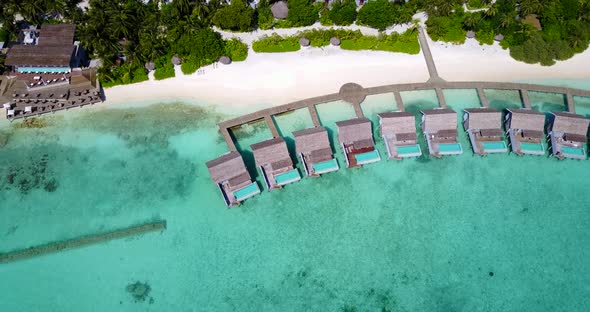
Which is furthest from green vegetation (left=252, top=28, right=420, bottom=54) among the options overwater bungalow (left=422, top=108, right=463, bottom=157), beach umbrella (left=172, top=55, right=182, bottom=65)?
overwater bungalow (left=422, top=108, right=463, bottom=157)

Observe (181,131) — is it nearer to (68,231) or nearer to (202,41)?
(202,41)

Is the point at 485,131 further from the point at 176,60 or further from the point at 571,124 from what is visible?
the point at 176,60

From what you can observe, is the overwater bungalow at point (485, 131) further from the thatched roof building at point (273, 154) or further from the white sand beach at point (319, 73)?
the thatched roof building at point (273, 154)

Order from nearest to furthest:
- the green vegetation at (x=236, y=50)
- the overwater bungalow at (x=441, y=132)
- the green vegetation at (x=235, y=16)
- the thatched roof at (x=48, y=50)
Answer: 1. the overwater bungalow at (x=441, y=132)
2. the thatched roof at (x=48, y=50)
3. the green vegetation at (x=236, y=50)
4. the green vegetation at (x=235, y=16)

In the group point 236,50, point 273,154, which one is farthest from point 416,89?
point 236,50

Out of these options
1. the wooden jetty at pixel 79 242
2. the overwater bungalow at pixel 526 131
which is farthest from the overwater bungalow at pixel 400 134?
the wooden jetty at pixel 79 242

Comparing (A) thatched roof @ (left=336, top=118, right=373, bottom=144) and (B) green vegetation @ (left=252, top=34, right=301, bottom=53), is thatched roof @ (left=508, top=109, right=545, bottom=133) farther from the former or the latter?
(B) green vegetation @ (left=252, top=34, right=301, bottom=53)
